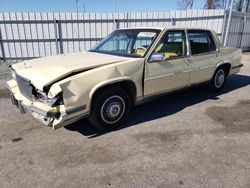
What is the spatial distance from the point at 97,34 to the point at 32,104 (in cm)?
862

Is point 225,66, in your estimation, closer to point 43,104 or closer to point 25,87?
point 43,104

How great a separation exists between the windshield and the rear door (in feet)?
3.45

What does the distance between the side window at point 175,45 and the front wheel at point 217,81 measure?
157 centimetres

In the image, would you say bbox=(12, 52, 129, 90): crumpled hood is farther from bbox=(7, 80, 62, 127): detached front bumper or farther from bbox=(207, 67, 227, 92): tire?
bbox=(207, 67, 227, 92): tire

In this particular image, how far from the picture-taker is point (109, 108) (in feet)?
11.9

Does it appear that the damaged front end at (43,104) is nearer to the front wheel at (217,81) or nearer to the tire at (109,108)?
the tire at (109,108)

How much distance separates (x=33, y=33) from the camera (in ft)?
35.0

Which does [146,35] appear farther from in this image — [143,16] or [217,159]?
[143,16]

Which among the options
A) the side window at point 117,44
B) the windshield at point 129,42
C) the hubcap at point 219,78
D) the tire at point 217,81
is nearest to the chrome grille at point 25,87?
the windshield at point 129,42

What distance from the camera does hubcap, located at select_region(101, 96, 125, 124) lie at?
11.8 ft

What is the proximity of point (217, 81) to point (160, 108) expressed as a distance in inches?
79.8

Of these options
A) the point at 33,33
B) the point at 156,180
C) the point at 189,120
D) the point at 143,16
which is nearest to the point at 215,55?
the point at 189,120

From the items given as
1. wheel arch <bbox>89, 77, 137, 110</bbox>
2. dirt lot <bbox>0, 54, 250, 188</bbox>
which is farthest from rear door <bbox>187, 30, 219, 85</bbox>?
wheel arch <bbox>89, 77, 137, 110</bbox>

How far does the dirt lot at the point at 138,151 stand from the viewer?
2602mm
